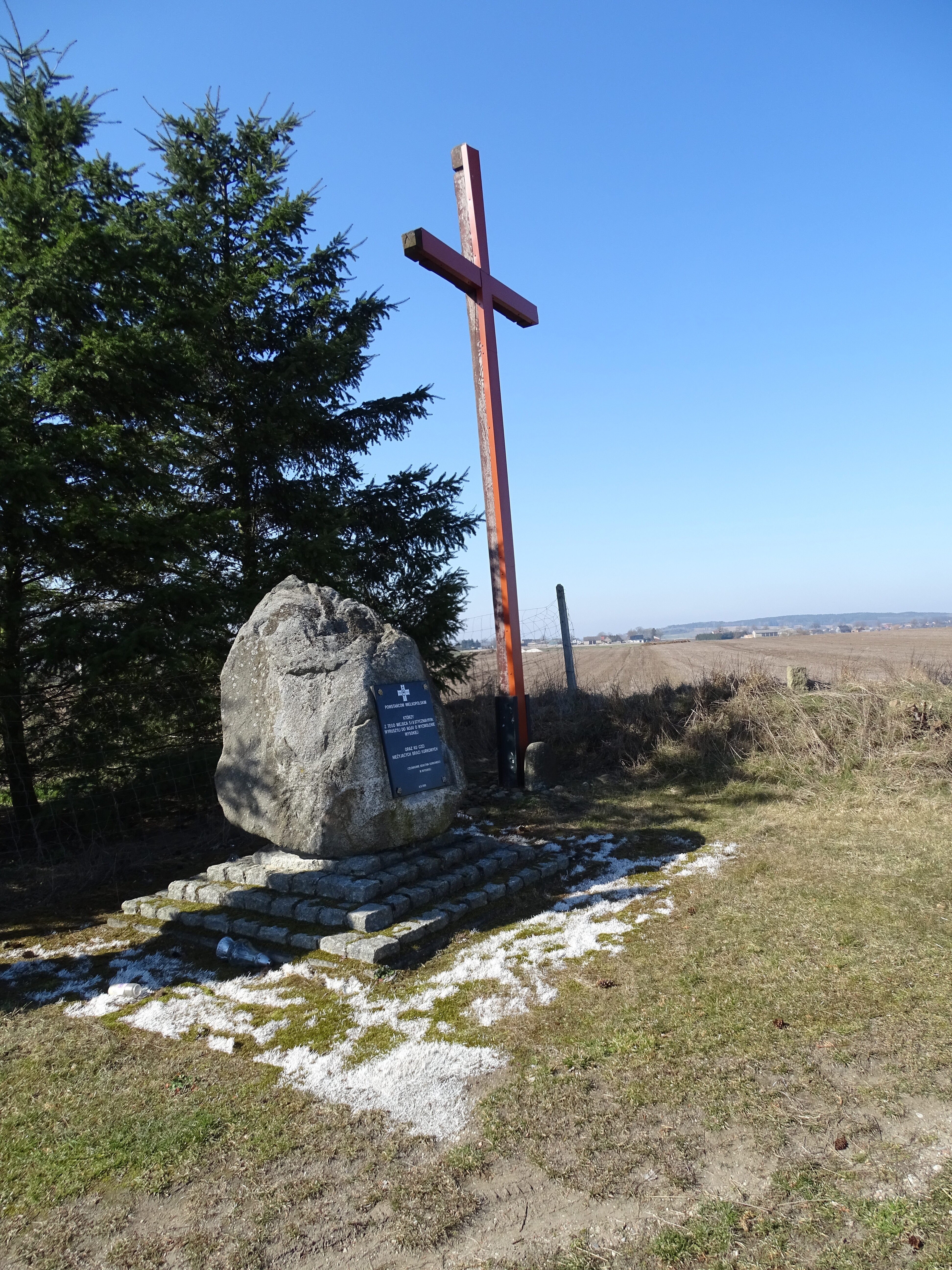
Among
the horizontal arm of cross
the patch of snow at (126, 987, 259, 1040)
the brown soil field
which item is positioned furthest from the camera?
the brown soil field

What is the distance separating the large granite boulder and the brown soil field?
5.04m

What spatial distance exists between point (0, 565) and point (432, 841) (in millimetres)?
4764

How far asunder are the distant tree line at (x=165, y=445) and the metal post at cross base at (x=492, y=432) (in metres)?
1.08

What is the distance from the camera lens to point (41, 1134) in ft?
9.93

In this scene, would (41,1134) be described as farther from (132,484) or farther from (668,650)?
(668,650)

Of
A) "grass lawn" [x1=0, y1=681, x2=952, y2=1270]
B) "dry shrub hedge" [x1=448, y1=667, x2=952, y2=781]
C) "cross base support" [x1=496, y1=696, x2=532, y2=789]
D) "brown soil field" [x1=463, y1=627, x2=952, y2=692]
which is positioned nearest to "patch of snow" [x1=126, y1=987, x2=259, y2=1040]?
"grass lawn" [x1=0, y1=681, x2=952, y2=1270]

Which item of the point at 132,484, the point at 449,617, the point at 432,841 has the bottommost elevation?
the point at 432,841

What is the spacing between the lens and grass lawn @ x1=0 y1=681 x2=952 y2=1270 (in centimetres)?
233

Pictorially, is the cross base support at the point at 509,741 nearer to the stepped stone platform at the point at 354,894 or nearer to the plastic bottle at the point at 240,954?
the stepped stone platform at the point at 354,894

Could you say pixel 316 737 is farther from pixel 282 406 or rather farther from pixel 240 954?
pixel 282 406

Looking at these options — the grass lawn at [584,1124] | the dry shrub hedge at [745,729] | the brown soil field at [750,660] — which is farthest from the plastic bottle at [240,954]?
the brown soil field at [750,660]

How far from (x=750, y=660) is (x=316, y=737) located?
777cm

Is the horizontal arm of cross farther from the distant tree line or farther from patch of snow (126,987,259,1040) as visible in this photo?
patch of snow (126,987,259,1040)

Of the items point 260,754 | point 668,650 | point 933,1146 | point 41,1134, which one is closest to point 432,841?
point 260,754
